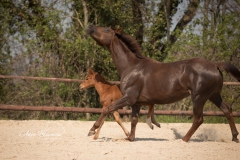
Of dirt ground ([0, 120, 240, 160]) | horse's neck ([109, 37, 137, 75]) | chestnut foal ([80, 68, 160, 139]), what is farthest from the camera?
chestnut foal ([80, 68, 160, 139])

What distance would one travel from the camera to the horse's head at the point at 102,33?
739 cm

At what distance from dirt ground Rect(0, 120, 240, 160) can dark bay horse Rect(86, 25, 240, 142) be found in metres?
0.52

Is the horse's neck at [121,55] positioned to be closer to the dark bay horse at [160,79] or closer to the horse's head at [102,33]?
the dark bay horse at [160,79]

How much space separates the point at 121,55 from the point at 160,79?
0.98 m

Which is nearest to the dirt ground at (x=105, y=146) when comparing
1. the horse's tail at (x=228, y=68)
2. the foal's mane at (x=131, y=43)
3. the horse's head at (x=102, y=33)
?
the horse's tail at (x=228, y=68)

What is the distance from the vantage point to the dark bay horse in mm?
6645

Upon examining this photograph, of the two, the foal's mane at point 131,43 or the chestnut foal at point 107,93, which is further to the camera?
the chestnut foal at point 107,93

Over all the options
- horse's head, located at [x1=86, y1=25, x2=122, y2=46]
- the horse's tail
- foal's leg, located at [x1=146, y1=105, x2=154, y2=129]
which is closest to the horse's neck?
horse's head, located at [x1=86, y1=25, x2=122, y2=46]

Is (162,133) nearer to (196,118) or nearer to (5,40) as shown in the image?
(196,118)

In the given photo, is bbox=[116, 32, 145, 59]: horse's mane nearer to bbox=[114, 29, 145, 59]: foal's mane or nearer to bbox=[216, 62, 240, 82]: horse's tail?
bbox=[114, 29, 145, 59]: foal's mane

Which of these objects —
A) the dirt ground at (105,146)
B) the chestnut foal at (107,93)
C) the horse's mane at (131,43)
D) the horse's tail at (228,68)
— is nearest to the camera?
the dirt ground at (105,146)

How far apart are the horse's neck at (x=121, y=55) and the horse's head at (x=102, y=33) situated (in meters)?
0.11

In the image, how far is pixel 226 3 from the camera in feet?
55.4

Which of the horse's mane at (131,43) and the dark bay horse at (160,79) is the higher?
the horse's mane at (131,43)
